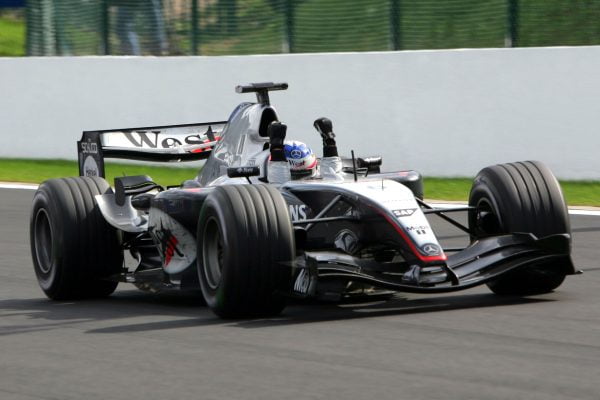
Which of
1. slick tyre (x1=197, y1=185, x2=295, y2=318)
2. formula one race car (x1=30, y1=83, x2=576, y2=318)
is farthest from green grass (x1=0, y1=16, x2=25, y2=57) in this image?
slick tyre (x1=197, y1=185, x2=295, y2=318)

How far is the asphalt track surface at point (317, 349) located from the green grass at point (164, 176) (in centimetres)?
610

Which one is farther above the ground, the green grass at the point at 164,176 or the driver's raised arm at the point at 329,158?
the driver's raised arm at the point at 329,158

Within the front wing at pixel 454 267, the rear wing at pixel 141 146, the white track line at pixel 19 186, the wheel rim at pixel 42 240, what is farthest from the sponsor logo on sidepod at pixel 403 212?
the white track line at pixel 19 186

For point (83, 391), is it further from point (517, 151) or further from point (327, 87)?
point (327, 87)

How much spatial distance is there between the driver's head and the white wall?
7235 millimetres

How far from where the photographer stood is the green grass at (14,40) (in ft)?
77.2

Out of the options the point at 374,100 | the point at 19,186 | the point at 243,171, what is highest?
the point at 374,100

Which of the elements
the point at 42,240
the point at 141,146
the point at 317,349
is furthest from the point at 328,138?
the point at 317,349

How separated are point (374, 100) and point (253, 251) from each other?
10003 mm

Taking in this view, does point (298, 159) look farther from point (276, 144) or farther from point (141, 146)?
point (141, 146)

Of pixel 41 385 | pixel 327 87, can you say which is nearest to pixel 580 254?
pixel 41 385

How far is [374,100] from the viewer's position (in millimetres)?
17969

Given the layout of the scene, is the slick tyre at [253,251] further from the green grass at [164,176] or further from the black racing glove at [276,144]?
the green grass at [164,176]

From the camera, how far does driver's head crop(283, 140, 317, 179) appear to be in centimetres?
955
